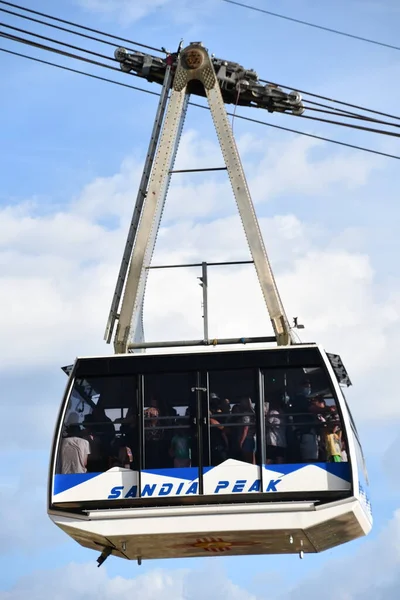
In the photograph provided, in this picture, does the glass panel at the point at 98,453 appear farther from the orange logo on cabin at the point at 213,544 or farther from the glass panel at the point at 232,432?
the orange logo on cabin at the point at 213,544

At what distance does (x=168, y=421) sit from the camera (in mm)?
15562

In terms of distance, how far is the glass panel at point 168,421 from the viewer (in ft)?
50.8

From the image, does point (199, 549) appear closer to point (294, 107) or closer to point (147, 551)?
point (147, 551)

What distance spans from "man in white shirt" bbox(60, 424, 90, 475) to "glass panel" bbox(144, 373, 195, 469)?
0.77 m

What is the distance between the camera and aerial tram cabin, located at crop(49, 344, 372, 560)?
50.0 ft

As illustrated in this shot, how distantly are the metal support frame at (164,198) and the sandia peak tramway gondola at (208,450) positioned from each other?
121 centimetres

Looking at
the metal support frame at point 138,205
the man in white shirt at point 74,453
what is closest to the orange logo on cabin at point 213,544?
the man in white shirt at point 74,453

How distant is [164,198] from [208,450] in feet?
13.4

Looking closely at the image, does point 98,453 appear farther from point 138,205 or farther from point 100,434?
point 138,205

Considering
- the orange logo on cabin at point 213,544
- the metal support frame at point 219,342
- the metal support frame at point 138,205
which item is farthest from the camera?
the metal support frame at point 138,205

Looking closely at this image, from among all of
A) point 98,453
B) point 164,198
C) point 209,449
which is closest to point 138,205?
point 164,198

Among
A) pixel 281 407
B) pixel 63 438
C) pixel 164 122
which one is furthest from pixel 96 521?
pixel 164 122

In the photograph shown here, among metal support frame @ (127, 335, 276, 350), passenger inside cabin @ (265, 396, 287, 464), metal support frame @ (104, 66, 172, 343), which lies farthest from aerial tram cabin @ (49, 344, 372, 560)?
metal support frame @ (104, 66, 172, 343)

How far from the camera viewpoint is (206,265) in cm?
1727
